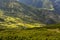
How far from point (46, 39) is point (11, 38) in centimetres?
949

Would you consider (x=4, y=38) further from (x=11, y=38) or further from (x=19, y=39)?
(x=19, y=39)

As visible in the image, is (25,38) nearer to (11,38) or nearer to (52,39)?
(11,38)

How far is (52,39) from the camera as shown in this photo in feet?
125

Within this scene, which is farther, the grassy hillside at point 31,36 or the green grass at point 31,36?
the grassy hillside at point 31,36

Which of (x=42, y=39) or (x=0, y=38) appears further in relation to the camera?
(x=0, y=38)

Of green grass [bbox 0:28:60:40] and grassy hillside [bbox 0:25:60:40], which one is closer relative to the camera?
green grass [bbox 0:28:60:40]

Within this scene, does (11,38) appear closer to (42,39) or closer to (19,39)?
(19,39)

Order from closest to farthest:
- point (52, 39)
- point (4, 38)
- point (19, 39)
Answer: point (52, 39) < point (19, 39) < point (4, 38)

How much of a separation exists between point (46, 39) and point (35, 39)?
2683 mm

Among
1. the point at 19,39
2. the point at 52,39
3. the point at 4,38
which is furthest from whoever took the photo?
the point at 4,38

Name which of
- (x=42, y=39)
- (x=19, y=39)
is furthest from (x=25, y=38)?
(x=42, y=39)

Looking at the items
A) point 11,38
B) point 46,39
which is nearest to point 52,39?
point 46,39

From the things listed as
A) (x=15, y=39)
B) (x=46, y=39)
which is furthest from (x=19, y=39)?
(x=46, y=39)

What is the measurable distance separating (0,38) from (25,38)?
24.1ft
